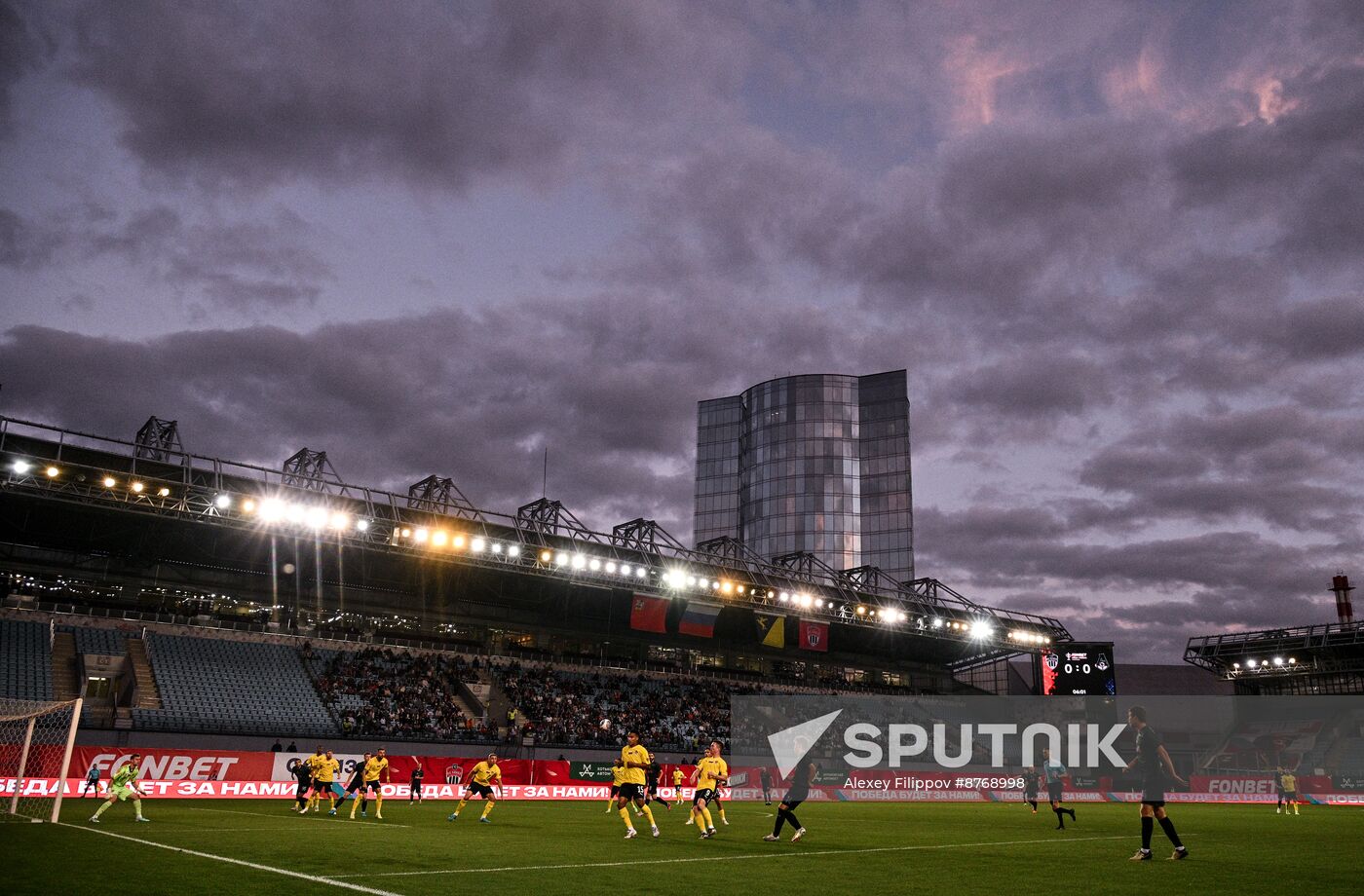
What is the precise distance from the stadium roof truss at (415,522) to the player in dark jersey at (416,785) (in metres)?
14.4

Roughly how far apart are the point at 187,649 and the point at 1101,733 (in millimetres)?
52776

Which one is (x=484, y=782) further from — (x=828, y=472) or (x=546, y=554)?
(x=828, y=472)

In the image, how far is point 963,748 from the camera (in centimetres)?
6844

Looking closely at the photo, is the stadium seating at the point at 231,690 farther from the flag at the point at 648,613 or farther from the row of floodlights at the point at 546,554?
the flag at the point at 648,613

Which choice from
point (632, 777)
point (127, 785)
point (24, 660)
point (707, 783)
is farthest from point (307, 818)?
point (24, 660)

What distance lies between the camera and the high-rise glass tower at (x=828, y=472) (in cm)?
11994

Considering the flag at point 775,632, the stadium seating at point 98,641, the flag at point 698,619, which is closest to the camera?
the stadium seating at point 98,641

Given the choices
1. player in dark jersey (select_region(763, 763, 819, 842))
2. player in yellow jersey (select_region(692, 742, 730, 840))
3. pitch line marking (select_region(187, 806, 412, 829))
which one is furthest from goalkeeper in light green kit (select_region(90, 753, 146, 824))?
player in dark jersey (select_region(763, 763, 819, 842))

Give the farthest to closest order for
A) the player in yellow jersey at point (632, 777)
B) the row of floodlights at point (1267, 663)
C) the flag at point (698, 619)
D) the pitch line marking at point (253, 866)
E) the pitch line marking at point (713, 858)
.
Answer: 1. the row of floodlights at point (1267, 663)
2. the flag at point (698, 619)
3. the player in yellow jersey at point (632, 777)
4. the pitch line marking at point (713, 858)
5. the pitch line marking at point (253, 866)

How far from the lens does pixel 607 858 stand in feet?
53.1

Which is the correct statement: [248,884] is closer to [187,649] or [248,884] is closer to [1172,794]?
[187,649]

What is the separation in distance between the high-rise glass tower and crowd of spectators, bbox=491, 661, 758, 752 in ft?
170

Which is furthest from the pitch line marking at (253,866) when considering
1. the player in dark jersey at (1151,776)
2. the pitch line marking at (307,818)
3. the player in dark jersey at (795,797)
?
the player in dark jersey at (1151,776)

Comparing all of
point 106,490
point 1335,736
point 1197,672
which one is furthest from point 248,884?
point 1197,672
